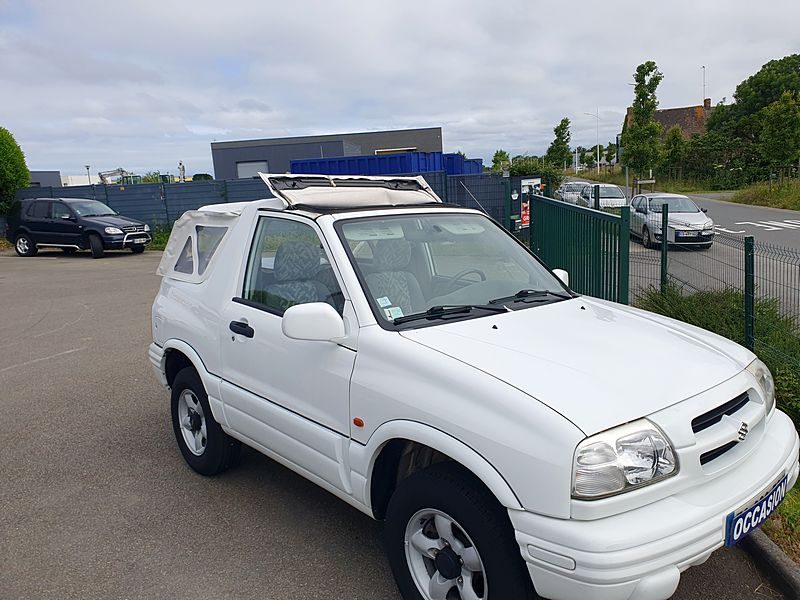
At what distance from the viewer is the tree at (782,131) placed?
33750 mm

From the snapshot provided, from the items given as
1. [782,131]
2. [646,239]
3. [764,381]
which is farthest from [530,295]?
[782,131]

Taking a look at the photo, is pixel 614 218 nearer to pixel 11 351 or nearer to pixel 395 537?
pixel 395 537

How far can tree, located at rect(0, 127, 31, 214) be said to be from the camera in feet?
75.4

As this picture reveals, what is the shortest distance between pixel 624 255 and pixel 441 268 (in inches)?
134

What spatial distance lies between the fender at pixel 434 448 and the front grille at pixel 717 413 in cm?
80

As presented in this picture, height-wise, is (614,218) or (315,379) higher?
(614,218)

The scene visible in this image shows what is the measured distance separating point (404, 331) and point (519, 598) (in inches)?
47.0

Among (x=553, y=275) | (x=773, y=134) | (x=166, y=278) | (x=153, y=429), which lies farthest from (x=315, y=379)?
(x=773, y=134)

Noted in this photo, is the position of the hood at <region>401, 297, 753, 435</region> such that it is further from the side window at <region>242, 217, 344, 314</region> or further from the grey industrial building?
the grey industrial building

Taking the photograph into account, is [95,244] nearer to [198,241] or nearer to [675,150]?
[198,241]

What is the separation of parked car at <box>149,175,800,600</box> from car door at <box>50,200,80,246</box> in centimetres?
1685

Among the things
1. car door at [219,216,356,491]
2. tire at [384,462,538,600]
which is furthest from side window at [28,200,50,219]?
tire at [384,462,538,600]

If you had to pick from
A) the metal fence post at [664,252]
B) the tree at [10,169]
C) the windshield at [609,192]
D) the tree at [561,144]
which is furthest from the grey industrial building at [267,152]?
the metal fence post at [664,252]

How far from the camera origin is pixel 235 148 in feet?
168
